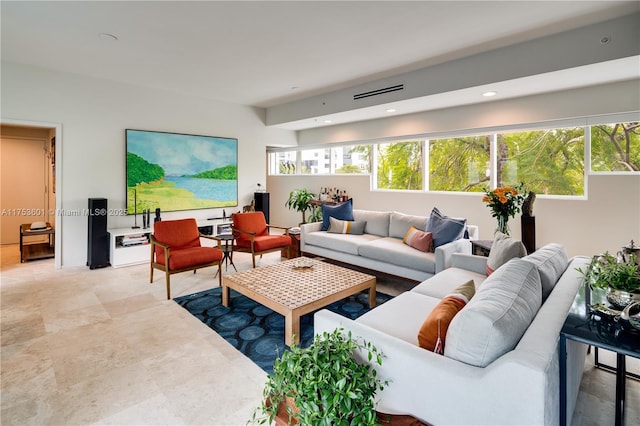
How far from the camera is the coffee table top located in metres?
2.91

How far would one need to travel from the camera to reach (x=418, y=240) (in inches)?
162

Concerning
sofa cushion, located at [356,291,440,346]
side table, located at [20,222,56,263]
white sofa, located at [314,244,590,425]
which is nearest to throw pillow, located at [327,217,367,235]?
sofa cushion, located at [356,291,440,346]

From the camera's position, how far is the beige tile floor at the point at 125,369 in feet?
6.36

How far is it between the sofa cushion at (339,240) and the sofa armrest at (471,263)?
1380mm

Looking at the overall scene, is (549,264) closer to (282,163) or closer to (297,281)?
(297,281)

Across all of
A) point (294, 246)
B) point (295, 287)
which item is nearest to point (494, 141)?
point (294, 246)

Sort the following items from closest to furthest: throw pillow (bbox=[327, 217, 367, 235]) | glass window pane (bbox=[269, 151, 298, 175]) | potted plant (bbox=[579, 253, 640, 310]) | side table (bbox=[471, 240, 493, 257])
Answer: potted plant (bbox=[579, 253, 640, 310])
side table (bbox=[471, 240, 493, 257])
throw pillow (bbox=[327, 217, 367, 235])
glass window pane (bbox=[269, 151, 298, 175])

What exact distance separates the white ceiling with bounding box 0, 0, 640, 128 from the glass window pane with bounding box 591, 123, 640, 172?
2.46 ft

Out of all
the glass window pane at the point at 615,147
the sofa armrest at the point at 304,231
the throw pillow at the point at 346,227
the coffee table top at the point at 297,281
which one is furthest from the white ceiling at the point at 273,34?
the coffee table top at the point at 297,281

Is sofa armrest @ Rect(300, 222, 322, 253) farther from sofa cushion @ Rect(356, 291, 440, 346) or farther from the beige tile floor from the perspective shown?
sofa cushion @ Rect(356, 291, 440, 346)

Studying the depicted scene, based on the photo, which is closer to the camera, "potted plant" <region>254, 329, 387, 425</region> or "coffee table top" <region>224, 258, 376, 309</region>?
"potted plant" <region>254, 329, 387, 425</region>

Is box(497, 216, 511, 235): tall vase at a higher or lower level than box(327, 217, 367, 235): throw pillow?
higher

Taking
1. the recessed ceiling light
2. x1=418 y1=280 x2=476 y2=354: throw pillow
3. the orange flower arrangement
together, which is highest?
the recessed ceiling light

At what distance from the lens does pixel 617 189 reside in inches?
170
